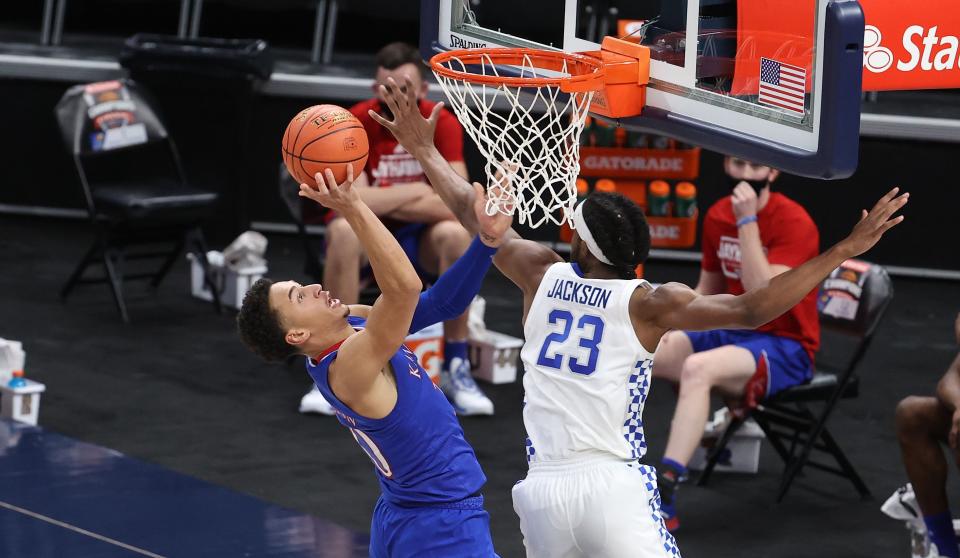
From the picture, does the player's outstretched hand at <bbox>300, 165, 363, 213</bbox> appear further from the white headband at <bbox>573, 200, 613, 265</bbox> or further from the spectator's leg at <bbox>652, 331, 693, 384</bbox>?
the spectator's leg at <bbox>652, 331, 693, 384</bbox>

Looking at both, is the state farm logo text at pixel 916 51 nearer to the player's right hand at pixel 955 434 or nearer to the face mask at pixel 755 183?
the player's right hand at pixel 955 434

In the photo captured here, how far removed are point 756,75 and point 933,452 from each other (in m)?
2.12

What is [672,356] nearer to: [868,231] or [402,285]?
[868,231]

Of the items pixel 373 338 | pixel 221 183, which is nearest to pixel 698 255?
pixel 221 183

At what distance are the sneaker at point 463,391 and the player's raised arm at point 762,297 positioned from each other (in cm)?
330

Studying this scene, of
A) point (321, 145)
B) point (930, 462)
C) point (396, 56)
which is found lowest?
point (930, 462)

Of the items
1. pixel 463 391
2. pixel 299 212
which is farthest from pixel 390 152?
pixel 463 391

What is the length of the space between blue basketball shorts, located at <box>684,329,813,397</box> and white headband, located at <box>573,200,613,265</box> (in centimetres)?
228

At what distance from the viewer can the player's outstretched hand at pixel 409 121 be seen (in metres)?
4.87

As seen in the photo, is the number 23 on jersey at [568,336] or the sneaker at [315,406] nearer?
the number 23 on jersey at [568,336]

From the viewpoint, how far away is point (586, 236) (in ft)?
15.0

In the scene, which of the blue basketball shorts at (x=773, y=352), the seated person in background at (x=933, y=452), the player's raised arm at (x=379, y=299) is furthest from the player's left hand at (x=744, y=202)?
the player's raised arm at (x=379, y=299)

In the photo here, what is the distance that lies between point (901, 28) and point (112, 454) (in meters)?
A: 4.05

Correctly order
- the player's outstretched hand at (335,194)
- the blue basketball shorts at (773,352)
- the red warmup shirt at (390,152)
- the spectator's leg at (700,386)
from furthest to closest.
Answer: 1. the red warmup shirt at (390,152)
2. the blue basketball shorts at (773,352)
3. the spectator's leg at (700,386)
4. the player's outstretched hand at (335,194)
